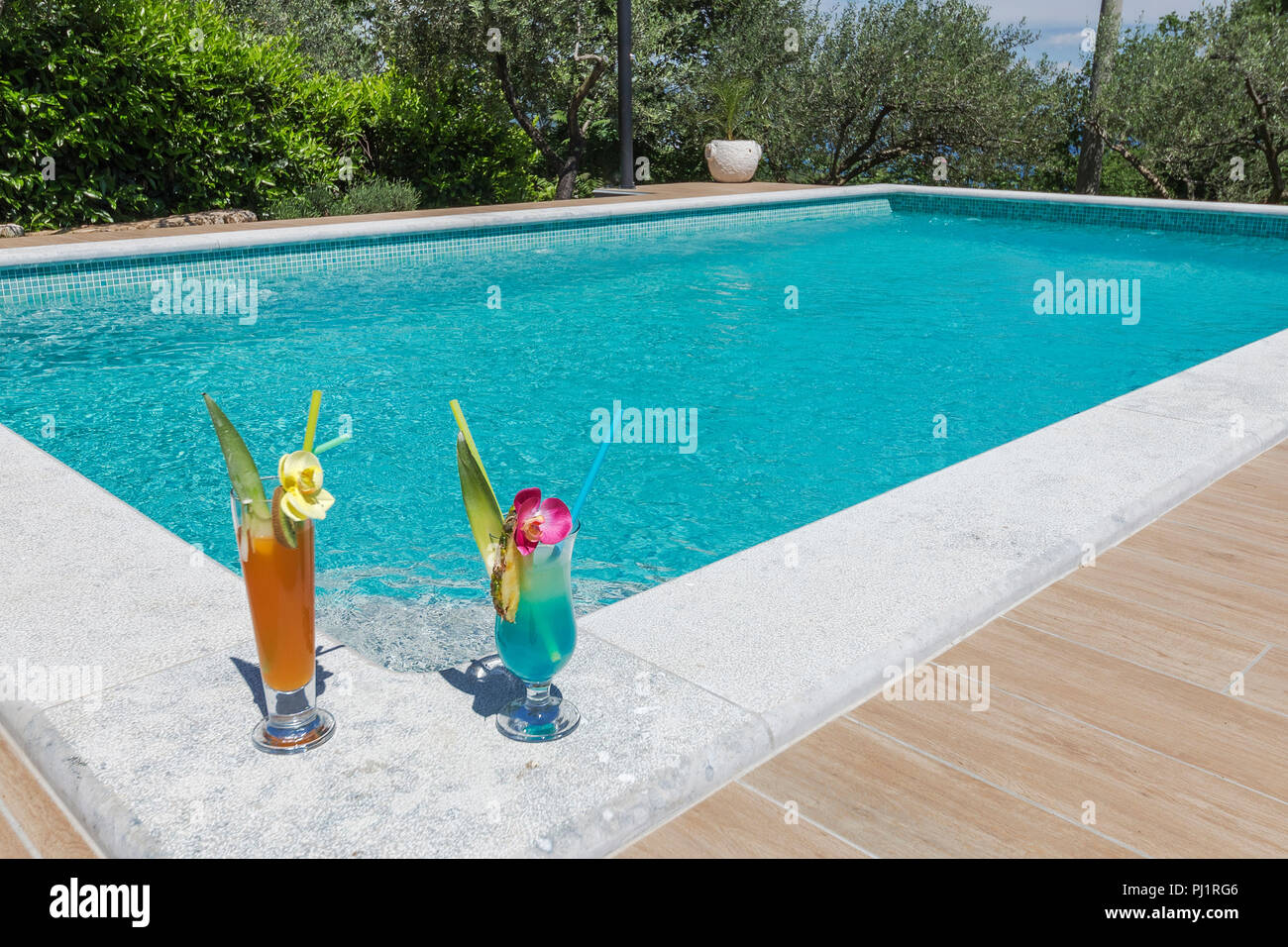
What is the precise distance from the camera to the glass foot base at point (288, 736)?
173 centimetres

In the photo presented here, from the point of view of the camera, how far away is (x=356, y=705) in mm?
1867

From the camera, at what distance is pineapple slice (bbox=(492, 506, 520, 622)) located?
1624 mm

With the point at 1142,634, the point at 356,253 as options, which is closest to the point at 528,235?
the point at 356,253

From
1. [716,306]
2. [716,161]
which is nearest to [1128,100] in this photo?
[716,161]

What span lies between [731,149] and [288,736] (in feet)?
42.1

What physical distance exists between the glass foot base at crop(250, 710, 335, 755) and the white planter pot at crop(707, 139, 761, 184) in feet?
41.9

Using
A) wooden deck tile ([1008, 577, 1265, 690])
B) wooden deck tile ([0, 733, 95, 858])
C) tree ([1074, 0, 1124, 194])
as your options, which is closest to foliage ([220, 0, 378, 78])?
tree ([1074, 0, 1124, 194])

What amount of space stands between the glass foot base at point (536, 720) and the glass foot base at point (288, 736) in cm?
31

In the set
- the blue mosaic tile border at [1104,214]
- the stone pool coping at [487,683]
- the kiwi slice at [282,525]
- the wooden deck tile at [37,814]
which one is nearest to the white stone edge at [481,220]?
the blue mosaic tile border at [1104,214]

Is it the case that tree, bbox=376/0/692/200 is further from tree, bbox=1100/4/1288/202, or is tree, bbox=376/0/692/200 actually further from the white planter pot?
tree, bbox=1100/4/1288/202

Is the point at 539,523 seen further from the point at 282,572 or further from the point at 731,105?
the point at 731,105

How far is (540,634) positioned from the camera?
5.47 feet
